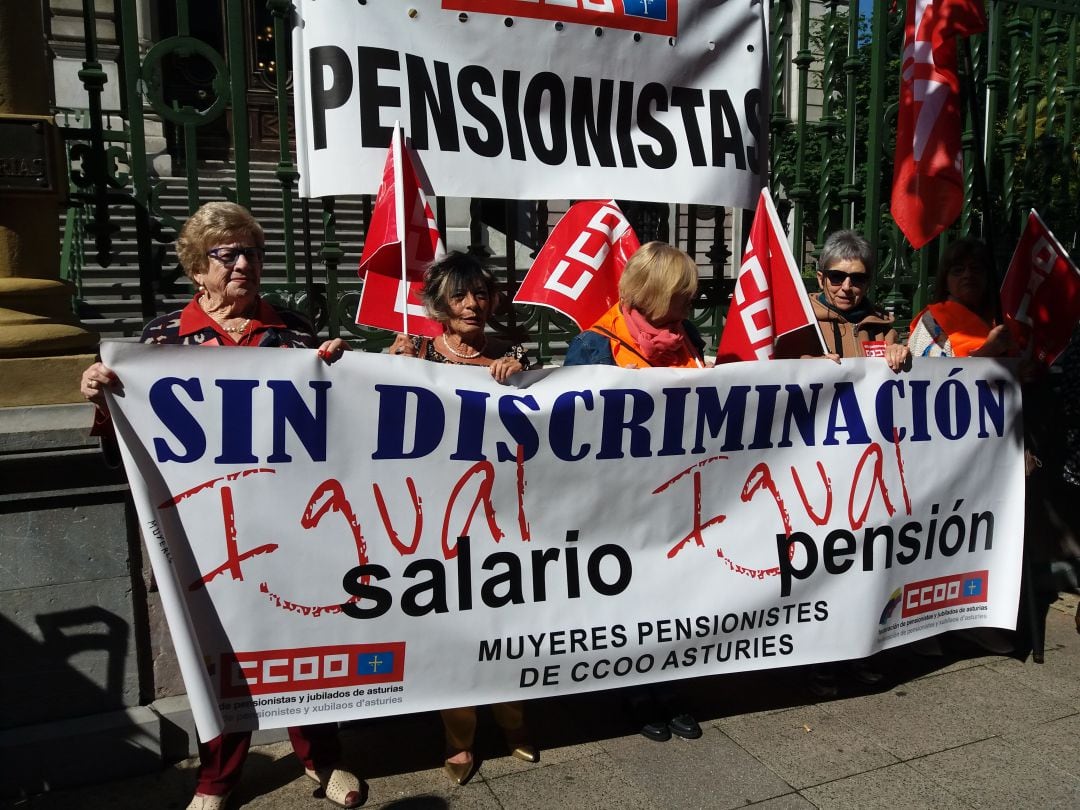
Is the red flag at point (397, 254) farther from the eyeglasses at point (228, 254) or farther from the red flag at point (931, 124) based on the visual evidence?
the red flag at point (931, 124)

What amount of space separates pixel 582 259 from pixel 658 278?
0.78m

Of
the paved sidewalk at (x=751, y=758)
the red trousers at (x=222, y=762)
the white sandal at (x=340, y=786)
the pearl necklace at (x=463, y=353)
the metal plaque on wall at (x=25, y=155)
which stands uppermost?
the metal plaque on wall at (x=25, y=155)

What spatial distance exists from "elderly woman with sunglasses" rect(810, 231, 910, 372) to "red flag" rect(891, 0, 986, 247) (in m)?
0.52

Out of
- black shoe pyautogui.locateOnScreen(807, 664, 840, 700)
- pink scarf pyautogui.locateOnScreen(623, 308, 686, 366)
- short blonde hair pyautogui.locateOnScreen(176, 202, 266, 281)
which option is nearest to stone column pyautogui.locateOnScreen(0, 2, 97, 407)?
short blonde hair pyautogui.locateOnScreen(176, 202, 266, 281)

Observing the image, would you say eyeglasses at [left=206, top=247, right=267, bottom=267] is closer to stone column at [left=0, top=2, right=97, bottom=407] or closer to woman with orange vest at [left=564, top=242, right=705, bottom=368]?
stone column at [left=0, top=2, right=97, bottom=407]

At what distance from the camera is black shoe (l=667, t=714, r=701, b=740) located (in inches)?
138

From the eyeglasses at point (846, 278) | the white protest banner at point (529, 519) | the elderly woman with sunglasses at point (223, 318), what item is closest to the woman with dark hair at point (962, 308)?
the white protest banner at point (529, 519)

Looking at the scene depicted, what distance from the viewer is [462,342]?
3.19m

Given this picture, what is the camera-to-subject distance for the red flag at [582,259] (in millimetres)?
3926

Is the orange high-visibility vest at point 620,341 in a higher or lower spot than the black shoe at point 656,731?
higher

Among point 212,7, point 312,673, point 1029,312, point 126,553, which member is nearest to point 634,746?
point 312,673

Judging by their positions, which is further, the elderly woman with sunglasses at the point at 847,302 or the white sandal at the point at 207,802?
the elderly woman with sunglasses at the point at 847,302

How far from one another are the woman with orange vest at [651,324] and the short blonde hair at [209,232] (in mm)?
1207

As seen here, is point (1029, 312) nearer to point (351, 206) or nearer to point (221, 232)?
point (221, 232)
